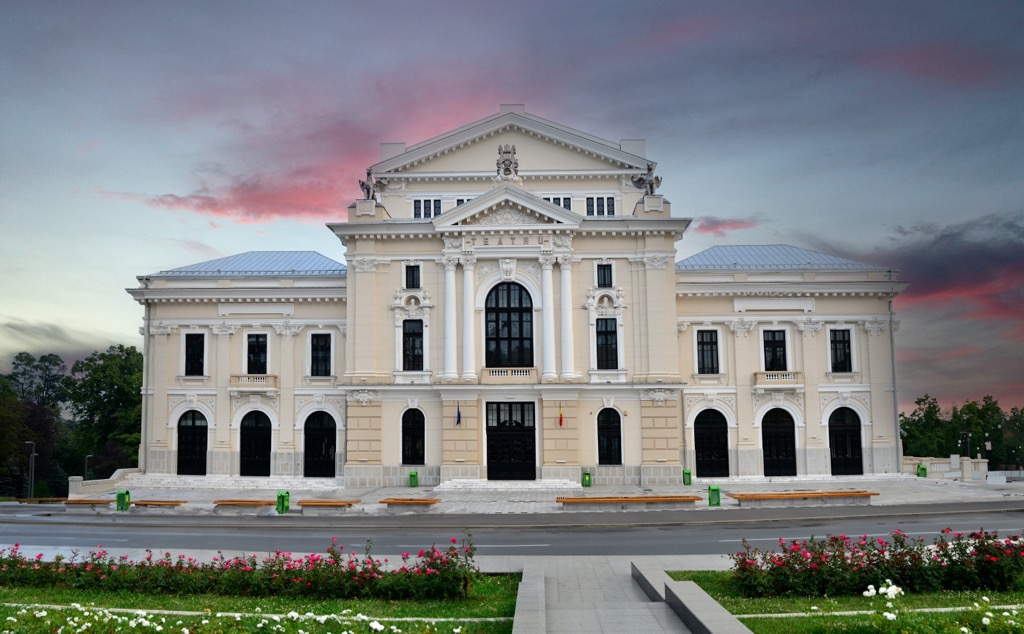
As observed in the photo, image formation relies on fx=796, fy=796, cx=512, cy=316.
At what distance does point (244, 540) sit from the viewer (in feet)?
90.5

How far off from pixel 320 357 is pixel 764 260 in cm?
2995

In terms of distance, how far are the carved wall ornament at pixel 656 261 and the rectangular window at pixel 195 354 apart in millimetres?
28450

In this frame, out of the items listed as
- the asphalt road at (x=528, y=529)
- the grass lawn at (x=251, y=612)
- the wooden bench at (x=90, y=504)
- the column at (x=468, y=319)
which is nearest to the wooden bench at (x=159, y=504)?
the wooden bench at (x=90, y=504)

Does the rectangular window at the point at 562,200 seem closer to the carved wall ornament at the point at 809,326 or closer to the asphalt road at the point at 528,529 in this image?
the carved wall ornament at the point at 809,326

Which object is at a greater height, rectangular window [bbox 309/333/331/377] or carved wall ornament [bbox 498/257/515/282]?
carved wall ornament [bbox 498/257/515/282]

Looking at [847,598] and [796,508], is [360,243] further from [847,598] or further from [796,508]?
[847,598]

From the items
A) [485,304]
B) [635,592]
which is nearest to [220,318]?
[485,304]

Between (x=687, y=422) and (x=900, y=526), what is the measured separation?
771 inches

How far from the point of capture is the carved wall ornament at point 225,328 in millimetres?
50906

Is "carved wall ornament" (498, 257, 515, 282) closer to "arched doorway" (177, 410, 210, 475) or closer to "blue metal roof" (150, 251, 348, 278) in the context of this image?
"blue metal roof" (150, 251, 348, 278)

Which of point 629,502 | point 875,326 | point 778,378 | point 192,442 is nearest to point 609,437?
point 629,502

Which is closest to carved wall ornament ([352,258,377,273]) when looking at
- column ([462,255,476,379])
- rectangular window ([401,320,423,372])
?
rectangular window ([401,320,423,372])

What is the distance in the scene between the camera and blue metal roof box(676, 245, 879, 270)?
51.1 m

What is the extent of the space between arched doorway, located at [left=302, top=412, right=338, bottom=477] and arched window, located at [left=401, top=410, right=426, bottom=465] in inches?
224
